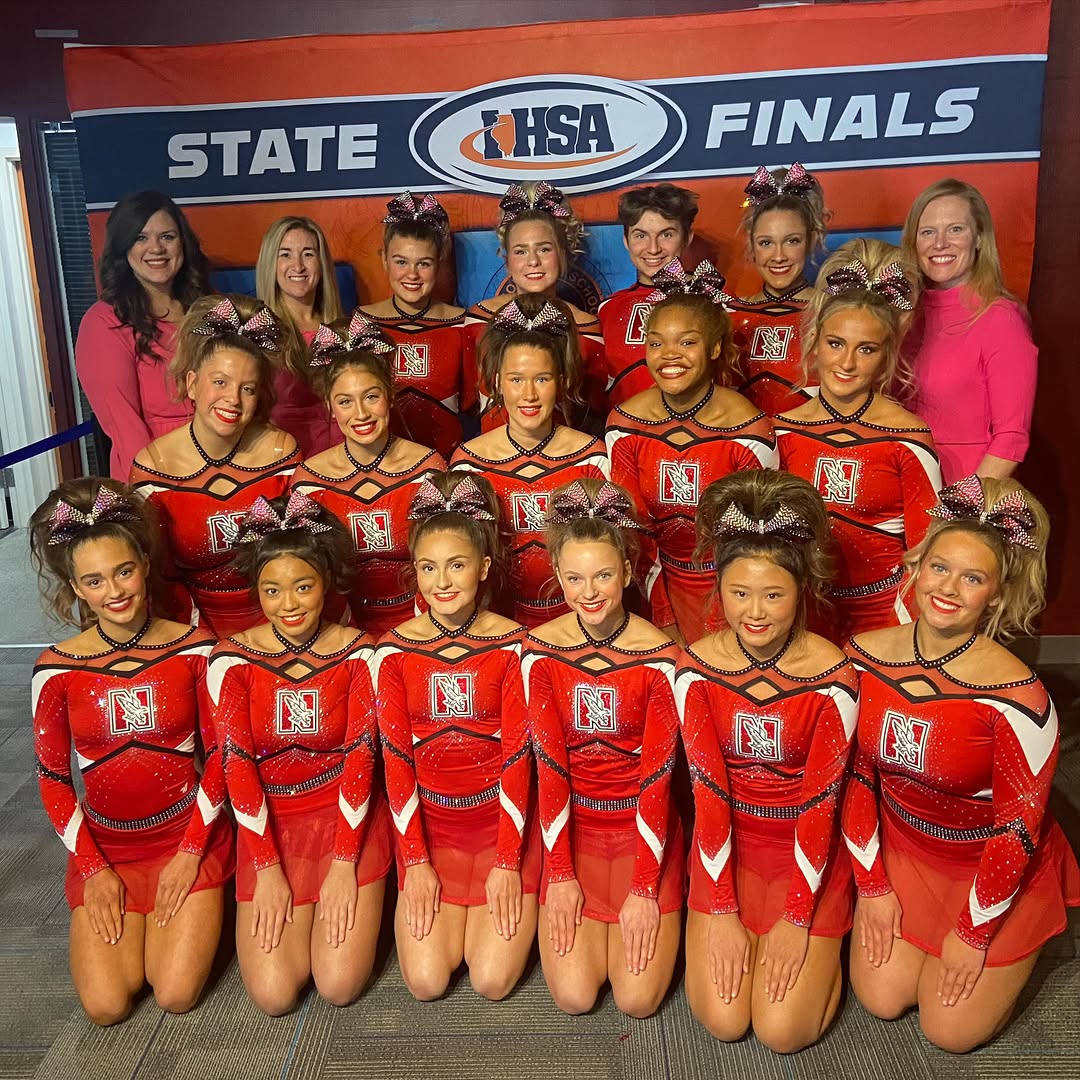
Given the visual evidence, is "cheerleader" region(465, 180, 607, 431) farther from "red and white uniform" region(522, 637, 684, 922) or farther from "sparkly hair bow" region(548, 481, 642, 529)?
"red and white uniform" region(522, 637, 684, 922)

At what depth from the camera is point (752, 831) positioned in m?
2.68

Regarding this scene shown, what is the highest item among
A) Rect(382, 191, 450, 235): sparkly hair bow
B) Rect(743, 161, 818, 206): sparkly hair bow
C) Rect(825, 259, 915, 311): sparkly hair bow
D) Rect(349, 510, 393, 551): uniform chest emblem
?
Rect(743, 161, 818, 206): sparkly hair bow

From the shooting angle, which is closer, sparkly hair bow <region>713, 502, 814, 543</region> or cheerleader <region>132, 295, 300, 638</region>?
sparkly hair bow <region>713, 502, 814, 543</region>

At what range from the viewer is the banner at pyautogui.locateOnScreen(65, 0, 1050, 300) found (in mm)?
3807

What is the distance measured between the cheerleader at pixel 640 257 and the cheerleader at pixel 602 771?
3.12ft

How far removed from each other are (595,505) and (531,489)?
0.41 m

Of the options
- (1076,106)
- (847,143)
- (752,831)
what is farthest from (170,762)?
(1076,106)

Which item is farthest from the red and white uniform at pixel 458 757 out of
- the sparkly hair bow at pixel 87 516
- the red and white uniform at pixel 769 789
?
the sparkly hair bow at pixel 87 516

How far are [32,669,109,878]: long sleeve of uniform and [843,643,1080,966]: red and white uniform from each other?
79.0 inches

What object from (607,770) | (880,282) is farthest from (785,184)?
(607,770)

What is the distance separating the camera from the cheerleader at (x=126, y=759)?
8.88 ft

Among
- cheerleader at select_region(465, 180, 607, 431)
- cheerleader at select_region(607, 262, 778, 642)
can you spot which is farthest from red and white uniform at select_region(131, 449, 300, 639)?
cheerleader at select_region(607, 262, 778, 642)

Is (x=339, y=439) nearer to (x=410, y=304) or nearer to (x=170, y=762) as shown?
(x=410, y=304)

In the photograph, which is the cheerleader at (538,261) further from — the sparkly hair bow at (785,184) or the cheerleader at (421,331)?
the sparkly hair bow at (785,184)
